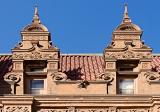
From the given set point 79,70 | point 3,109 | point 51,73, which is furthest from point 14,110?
point 79,70

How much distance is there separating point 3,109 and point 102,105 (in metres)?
4.77

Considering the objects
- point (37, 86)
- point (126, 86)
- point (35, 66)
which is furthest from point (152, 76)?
point (35, 66)

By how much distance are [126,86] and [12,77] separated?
5.75 metres

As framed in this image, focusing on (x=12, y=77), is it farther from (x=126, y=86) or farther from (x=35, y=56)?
(x=126, y=86)

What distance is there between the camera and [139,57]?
126 feet

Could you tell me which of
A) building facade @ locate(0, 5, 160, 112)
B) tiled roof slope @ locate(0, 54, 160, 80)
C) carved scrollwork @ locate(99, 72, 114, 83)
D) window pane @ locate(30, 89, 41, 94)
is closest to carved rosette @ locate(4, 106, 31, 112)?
building facade @ locate(0, 5, 160, 112)

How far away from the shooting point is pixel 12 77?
38000 mm

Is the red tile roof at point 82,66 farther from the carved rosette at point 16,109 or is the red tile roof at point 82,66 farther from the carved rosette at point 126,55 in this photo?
the carved rosette at point 16,109

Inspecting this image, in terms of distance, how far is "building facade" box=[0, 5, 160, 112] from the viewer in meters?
36.8

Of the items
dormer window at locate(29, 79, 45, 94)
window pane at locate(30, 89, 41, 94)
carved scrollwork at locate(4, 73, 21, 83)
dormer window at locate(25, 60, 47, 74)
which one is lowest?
window pane at locate(30, 89, 41, 94)

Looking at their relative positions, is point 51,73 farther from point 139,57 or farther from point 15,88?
point 139,57

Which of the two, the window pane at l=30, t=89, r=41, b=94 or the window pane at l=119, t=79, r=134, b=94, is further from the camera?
the window pane at l=119, t=79, r=134, b=94

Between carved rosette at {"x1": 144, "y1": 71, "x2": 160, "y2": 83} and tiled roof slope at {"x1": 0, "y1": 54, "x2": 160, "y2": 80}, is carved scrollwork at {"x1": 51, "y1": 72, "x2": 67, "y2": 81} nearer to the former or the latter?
tiled roof slope at {"x1": 0, "y1": 54, "x2": 160, "y2": 80}

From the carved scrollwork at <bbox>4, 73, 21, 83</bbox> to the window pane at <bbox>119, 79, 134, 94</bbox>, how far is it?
16.9 feet
